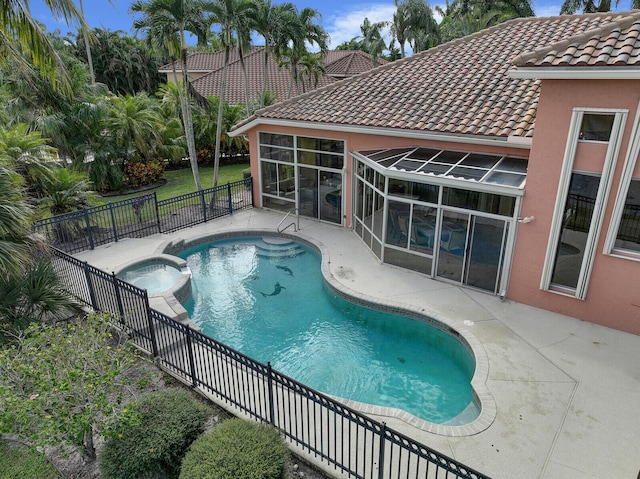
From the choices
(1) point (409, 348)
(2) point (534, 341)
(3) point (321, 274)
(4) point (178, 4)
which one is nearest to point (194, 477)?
(1) point (409, 348)

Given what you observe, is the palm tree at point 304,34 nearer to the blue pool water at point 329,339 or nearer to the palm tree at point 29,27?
the blue pool water at point 329,339

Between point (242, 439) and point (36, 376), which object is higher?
point (36, 376)

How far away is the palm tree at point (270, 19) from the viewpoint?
62.9 ft

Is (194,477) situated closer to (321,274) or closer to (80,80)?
(321,274)

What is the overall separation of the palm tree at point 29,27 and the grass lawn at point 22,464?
704 cm

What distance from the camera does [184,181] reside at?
24.6 meters

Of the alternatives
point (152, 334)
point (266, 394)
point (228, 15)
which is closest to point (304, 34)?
point (228, 15)

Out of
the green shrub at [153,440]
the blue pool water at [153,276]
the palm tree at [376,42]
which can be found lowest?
the blue pool water at [153,276]

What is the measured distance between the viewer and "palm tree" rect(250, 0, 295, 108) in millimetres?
19167

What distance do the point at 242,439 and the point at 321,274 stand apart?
816 centimetres

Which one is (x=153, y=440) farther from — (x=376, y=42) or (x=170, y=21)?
(x=376, y=42)

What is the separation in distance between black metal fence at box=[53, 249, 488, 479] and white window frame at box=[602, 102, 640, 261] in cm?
623

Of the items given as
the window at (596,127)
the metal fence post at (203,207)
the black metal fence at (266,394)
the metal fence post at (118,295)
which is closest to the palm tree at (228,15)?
the metal fence post at (203,207)

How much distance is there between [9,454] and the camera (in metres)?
6.63
